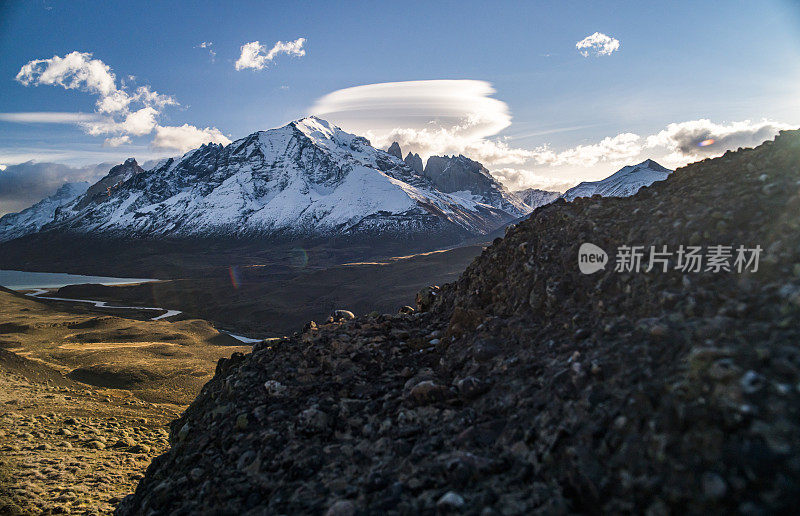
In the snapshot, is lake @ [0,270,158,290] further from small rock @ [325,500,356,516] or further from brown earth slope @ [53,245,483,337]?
small rock @ [325,500,356,516]

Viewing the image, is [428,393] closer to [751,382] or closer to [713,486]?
[713,486]

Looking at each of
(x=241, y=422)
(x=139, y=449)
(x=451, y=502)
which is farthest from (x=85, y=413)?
(x=451, y=502)

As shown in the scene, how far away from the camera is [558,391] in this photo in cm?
445

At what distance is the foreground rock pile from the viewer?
307cm

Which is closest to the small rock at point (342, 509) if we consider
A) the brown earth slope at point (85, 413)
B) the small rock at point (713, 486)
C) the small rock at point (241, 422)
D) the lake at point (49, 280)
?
the small rock at point (241, 422)

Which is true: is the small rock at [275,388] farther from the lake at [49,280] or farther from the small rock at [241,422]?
the lake at [49,280]

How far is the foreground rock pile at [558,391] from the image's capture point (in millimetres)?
3074

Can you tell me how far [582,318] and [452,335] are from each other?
2.35 metres

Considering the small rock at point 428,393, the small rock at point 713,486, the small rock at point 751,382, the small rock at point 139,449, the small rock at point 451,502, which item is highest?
the small rock at point 751,382

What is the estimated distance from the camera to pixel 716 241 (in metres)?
5.24

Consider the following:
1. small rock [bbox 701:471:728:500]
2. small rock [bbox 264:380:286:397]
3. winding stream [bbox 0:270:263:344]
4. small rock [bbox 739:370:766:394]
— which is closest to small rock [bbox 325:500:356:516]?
small rock [bbox 264:380:286:397]

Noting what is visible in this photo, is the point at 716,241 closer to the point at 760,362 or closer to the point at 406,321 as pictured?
the point at 760,362

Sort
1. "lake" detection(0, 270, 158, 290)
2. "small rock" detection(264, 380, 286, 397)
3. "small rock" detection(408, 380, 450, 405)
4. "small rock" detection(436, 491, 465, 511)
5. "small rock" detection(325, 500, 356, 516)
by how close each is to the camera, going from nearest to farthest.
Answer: "small rock" detection(436, 491, 465, 511) < "small rock" detection(325, 500, 356, 516) < "small rock" detection(408, 380, 450, 405) < "small rock" detection(264, 380, 286, 397) < "lake" detection(0, 270, 158, 290)

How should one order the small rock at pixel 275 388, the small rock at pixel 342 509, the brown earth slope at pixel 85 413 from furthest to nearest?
the brown earth slope at pixel 85 413
the small rock at pixel 275 388
the small rock at pixel 342 509
